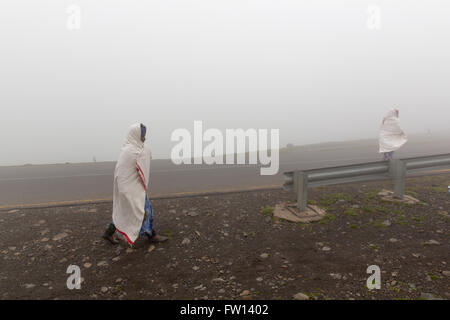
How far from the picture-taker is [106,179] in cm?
946

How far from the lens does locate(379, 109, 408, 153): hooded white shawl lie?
8328 mm

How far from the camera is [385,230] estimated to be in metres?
4.43

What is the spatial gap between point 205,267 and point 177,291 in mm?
565

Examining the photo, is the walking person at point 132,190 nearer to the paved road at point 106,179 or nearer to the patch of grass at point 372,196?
the paved road at point 106,179

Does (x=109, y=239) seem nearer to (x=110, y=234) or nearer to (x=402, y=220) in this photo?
(x=110, y=234)

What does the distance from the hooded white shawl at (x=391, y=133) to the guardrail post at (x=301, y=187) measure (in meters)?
4.73

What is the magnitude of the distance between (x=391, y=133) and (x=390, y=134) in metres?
0.04

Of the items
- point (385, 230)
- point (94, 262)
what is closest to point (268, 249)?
point (385, 230)

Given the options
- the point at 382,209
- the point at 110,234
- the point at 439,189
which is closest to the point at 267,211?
the point at 382,209

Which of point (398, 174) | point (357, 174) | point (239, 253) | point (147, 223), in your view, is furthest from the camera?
point (398, 174)

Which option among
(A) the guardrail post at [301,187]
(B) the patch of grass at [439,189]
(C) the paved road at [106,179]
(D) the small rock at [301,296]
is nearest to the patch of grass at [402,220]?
(A) the guardrail post at [301,187]

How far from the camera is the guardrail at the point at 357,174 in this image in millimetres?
5148

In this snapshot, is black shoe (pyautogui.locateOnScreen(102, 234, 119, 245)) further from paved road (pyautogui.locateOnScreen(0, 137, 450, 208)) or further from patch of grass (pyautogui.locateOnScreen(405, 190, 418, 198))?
patch of grass (pyautogui.locateOnScreen(405, 190, 418, 198))
